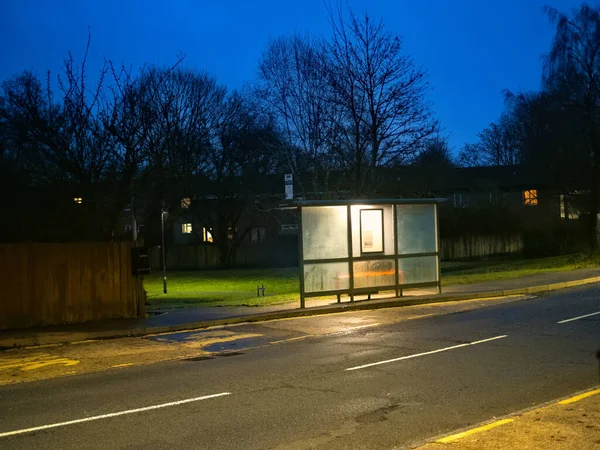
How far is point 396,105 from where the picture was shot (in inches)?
1019

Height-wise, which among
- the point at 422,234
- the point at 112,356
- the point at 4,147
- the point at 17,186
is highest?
the point at 4,147

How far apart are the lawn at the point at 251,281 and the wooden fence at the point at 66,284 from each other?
443cm

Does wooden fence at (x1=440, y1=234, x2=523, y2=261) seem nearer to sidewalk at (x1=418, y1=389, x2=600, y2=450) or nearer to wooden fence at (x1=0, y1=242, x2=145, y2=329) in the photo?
wooden fence at (x1=0, y1=242, x2=145, y2=329)

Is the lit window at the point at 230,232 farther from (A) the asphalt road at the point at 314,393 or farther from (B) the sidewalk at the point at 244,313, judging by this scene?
(A) the asphalt road at the point at 314,393

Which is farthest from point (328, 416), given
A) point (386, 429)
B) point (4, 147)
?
point (4, 147)

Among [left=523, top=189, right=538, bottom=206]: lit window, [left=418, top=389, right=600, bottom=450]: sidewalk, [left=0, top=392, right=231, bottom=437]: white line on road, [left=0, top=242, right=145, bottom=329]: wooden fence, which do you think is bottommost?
[left=0, top=392, right=231, bottom=437]: white line on road

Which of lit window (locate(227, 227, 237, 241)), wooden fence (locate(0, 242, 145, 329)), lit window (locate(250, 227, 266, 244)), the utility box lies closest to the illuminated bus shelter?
the utility box

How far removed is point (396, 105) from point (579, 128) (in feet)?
38.2

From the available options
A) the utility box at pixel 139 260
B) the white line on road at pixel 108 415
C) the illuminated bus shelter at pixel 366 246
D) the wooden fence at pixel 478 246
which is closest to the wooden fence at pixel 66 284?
the utility box at pixel 139 260

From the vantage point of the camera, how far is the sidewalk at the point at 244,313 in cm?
1420

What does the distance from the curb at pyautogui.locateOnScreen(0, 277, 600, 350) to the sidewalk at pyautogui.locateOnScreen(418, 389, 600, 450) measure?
9.80 metres

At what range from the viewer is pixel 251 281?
117 ft

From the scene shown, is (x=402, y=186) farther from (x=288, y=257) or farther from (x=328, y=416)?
(x=328, y=416)

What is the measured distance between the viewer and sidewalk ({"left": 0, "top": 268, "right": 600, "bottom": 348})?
→ 46.6 ft
